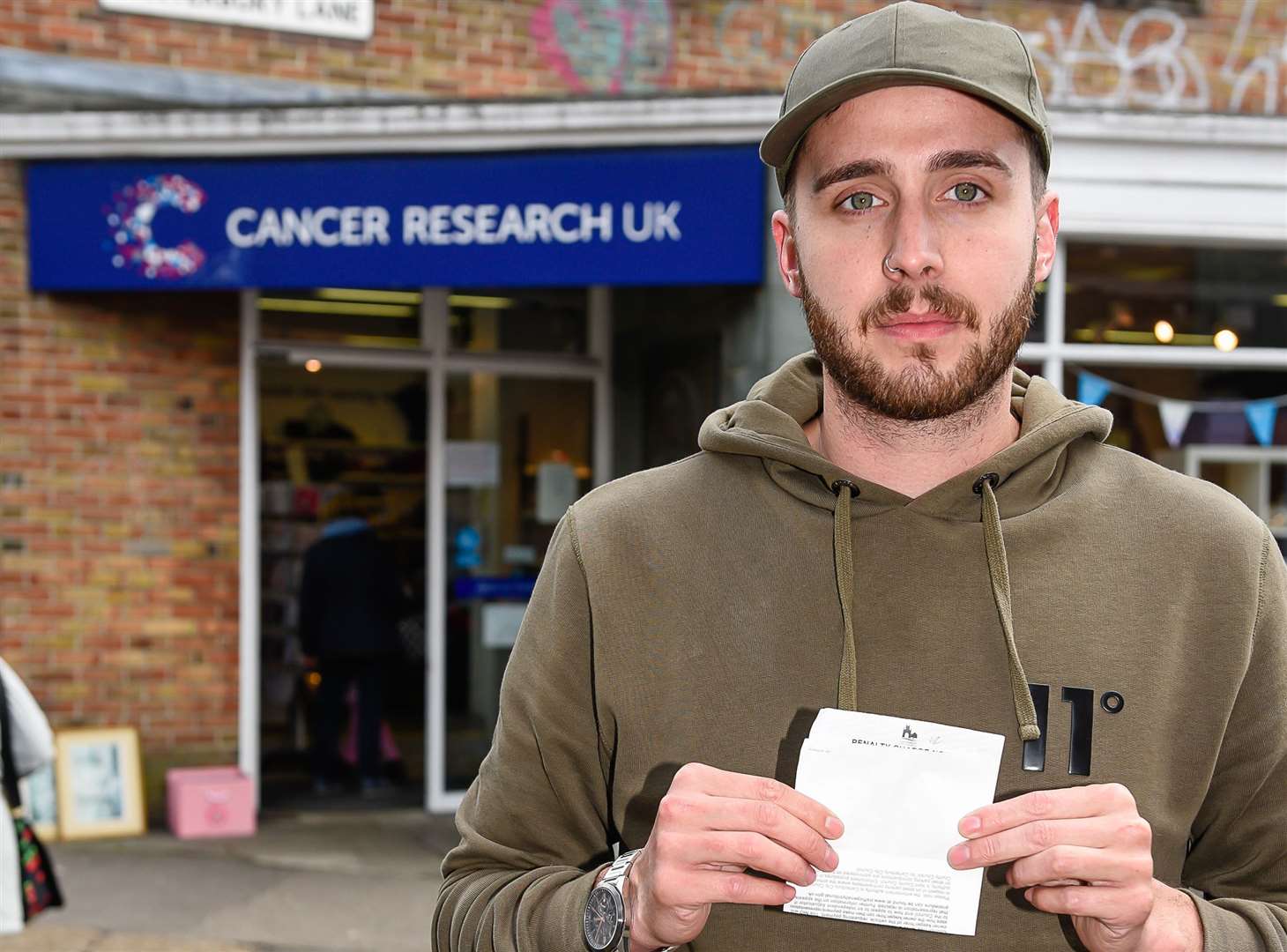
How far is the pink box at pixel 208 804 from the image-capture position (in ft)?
24.6

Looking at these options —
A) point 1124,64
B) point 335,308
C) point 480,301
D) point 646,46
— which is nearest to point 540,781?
point 646,46

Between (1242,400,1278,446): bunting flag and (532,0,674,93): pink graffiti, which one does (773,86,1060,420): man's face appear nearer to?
(532,0,674,93): pink graffiti

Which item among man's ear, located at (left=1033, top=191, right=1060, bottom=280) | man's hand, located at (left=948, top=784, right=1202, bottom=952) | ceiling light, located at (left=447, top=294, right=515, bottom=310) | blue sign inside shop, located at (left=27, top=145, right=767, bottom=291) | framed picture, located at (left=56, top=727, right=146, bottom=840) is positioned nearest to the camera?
man's hand, located at (left=948, top=784, right=1202, bottom=952)

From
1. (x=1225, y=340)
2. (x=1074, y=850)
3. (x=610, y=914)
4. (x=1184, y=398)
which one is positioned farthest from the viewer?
(x=1225, y=340)

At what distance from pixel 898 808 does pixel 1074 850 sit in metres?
0.20

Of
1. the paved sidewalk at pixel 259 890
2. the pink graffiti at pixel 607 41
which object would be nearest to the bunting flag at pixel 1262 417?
the pink graffiti at pixel 607 41

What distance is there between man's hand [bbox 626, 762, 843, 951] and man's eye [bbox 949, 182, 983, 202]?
0.84 m

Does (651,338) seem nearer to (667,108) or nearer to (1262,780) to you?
(667,108)

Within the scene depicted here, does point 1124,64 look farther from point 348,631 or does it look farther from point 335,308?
point 348,631

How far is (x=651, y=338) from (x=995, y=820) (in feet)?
23.0

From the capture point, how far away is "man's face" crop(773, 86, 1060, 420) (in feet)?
6.04

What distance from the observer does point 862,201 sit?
1.91 metres

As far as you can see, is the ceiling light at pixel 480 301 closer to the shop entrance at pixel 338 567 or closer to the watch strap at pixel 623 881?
the shop entrance at pixel 338 567

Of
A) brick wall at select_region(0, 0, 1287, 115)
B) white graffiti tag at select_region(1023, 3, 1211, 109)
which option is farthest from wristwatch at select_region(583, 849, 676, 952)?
white graffiti tag at select_region(1023, 3, 1211, 109)
